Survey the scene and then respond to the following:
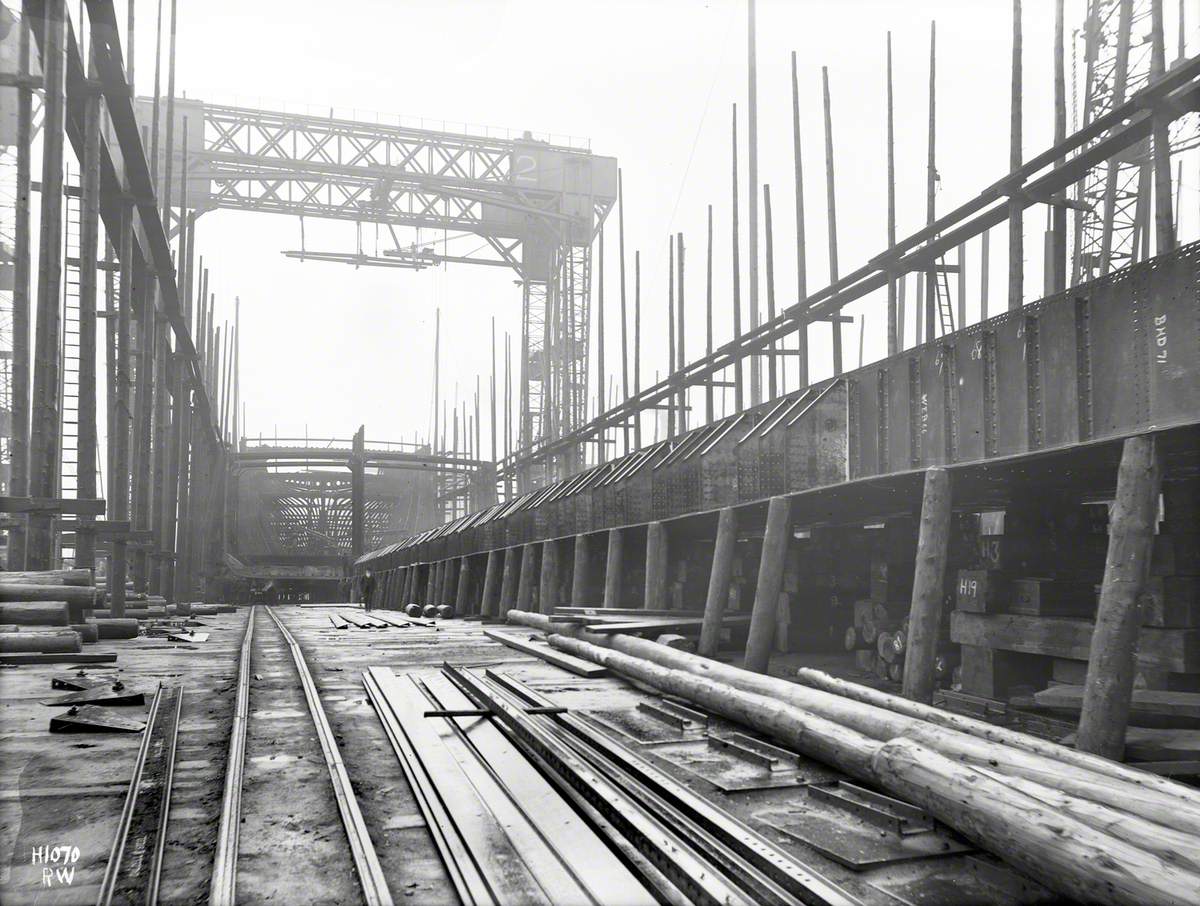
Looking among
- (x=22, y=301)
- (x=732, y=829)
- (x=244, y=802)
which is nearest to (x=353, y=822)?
(x=244, y=802)

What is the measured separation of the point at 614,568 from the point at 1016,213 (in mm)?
7834

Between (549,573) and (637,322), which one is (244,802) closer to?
(549,573)

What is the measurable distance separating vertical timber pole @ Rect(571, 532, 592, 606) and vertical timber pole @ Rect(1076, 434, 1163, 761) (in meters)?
11.7

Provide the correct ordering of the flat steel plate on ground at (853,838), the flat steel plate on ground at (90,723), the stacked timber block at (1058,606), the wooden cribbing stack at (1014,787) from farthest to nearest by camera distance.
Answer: the stacked timber block at (1058,606)
the flat steel plate on ground at (90,723)
the flat steel plate on ground at (853,838)
the wooden cribbing stack at (1014,787)

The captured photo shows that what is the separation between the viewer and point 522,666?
35.7 ft

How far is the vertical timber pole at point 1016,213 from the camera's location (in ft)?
39.5

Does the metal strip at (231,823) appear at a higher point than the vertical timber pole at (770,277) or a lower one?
lower

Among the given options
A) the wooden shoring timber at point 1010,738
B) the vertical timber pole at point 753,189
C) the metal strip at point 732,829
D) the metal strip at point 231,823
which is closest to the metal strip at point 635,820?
the metal strip at point 732,829

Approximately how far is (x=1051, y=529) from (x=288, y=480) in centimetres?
5040

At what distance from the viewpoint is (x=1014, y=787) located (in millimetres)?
4180

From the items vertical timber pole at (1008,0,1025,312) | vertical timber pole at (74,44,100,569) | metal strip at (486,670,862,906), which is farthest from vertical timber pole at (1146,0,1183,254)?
vertical timber pole at (74,44,100,569)

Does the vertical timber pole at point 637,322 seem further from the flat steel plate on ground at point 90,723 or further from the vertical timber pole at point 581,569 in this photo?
the flat steel plate on ground at point 90,723

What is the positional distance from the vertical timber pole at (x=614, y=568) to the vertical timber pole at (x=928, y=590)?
7.96 meters

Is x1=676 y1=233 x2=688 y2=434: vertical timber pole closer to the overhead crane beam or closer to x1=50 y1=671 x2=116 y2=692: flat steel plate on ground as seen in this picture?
the overhead crane beam
